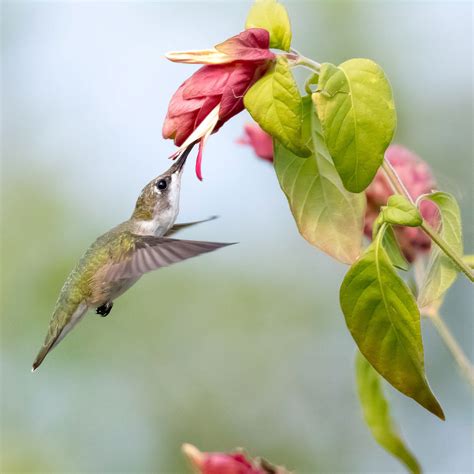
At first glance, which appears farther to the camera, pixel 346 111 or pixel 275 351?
pixel 275 351

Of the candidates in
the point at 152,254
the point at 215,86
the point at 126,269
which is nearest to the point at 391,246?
the point at 215,86

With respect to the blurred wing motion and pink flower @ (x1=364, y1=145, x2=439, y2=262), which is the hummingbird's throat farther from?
pink flower @ (x1=364, y1=145, x2=439, y2=262)

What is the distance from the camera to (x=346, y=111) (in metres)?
1.27

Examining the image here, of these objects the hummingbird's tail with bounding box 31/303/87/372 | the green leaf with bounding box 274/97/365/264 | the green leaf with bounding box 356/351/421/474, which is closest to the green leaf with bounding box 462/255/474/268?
the green leaf with bounding box 274/97/365/264

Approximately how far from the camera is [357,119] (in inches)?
49.4

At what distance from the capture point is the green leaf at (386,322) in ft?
4.07

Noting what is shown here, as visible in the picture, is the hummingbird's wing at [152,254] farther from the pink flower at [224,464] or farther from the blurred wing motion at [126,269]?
the pink flower at [224,464]

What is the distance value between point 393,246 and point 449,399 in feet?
10.7

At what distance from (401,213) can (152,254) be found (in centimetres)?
73

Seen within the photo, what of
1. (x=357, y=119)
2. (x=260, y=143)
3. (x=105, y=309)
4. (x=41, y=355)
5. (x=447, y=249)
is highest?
(x=357, y=119)

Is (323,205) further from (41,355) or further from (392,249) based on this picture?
(41,355)

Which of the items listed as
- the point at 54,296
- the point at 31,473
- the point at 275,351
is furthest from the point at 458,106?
the point at 31,473

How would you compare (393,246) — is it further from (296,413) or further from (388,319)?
(296,413)

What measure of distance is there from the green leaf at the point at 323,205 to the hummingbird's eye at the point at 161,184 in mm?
Result: 635
